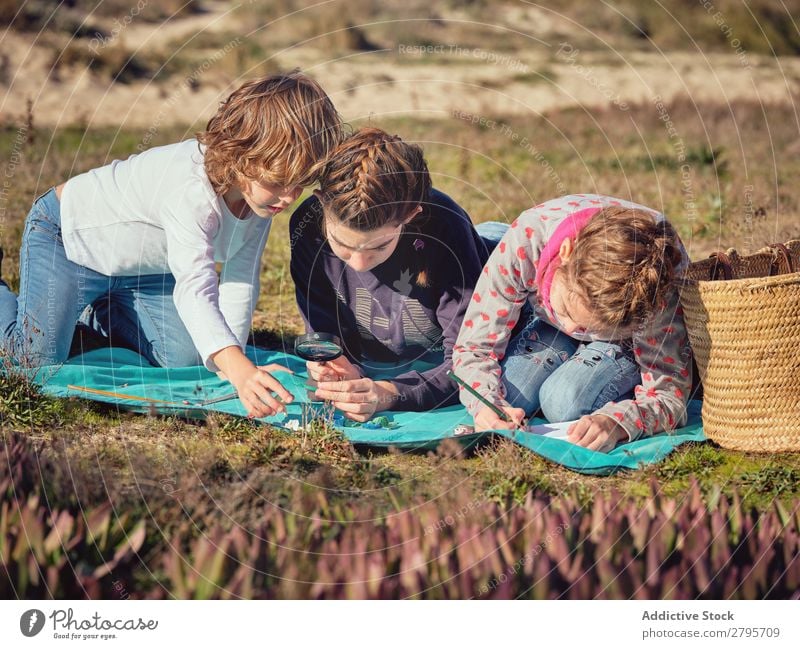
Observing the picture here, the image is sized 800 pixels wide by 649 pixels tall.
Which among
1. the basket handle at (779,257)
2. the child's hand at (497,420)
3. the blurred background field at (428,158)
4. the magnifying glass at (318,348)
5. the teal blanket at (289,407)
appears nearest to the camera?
the blurred background field at (428,158)

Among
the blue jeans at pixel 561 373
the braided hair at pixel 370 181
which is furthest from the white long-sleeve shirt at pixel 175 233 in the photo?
the blue jeans at pixel 561 373

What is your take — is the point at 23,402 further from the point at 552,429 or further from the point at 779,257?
the point at 779,257

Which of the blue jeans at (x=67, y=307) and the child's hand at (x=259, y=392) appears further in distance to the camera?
the blue jeans at (x=67, y=307)

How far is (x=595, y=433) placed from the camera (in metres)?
4.54

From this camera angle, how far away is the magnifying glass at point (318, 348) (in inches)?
193

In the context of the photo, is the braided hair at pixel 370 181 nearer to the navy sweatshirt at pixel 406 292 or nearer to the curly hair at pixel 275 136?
the curly hair at pixel 275 136

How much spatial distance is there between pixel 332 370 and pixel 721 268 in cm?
206

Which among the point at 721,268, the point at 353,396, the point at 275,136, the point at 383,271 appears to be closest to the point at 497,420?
the point at 353,396

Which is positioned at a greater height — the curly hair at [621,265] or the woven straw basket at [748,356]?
the curly hair at [621,265]

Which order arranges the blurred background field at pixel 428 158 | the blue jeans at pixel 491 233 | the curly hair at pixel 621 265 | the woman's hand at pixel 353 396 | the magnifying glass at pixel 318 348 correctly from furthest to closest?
1. the blue jeans at pixel 491 233
2. the magnifying glass at pixel 318 348
3. the woman's hand at pixel 353 396
4. the curly hair at pixel 621 265
5. the blurred background field at pixel 428 158

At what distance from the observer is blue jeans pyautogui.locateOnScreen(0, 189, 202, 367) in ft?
17.1

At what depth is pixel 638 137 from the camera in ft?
38.4

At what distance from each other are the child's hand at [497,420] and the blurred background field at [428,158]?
0.54 ft
